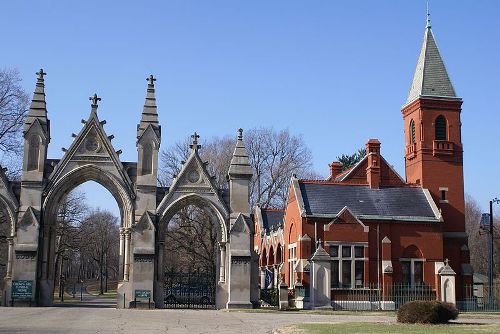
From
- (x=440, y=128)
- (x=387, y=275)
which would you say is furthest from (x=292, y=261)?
(x=440, y=128)

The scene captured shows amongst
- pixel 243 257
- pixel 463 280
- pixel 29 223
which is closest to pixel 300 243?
pixel 243 257

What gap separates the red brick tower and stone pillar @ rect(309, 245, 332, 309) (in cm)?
1031

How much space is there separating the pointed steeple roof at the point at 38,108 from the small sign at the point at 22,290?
7784mm

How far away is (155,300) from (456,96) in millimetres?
24630

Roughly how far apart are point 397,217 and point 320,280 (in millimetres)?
7456

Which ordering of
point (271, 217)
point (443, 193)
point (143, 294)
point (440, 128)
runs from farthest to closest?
point (271, 217) < point (440, 128) < point (443, 193) < point (143, 294)

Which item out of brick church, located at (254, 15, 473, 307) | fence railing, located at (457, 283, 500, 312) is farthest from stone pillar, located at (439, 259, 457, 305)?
fence railing, located at (457, 283, 500, 312)

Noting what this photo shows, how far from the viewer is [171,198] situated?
35562 mm

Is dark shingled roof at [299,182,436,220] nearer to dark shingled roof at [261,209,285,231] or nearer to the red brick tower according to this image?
the red brick tower

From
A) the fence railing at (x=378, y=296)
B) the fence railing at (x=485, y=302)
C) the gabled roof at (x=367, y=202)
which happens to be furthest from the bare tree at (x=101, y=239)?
the fence railing at (x=485, y=302)

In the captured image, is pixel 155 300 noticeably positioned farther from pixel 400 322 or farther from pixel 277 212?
pixel 277 212

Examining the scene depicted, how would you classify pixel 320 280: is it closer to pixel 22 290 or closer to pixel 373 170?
pixel 373 170

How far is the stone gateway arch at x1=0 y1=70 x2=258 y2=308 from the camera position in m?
34.4

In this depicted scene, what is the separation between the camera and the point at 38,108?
35688 millimetres
